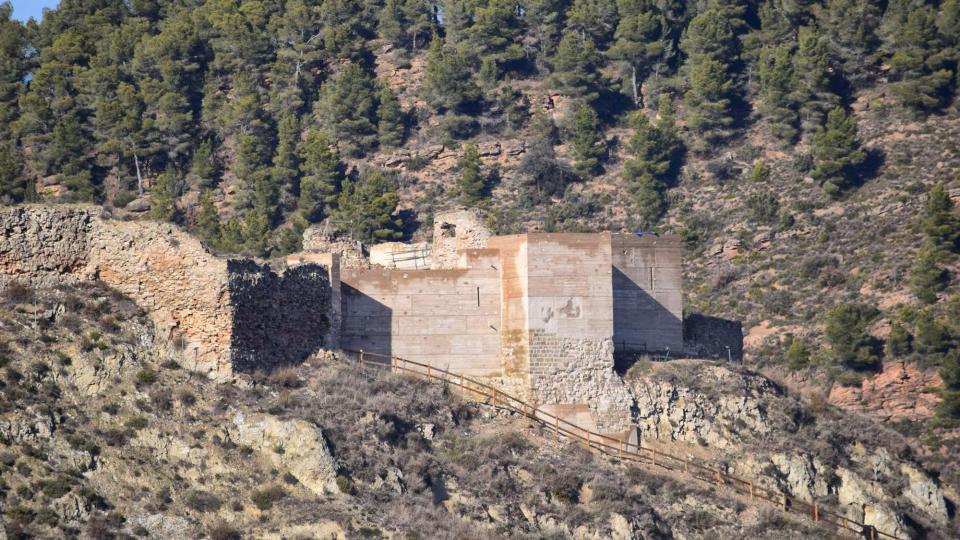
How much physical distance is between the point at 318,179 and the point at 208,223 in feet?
22.8

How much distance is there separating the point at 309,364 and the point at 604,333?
9.37 metres

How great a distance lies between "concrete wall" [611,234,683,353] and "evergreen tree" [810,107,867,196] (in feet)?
126

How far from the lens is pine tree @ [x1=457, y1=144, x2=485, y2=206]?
10294 cm

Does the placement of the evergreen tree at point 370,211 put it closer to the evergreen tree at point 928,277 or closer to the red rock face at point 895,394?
the red rock face at point 895,394

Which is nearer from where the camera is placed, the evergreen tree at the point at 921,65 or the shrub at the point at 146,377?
the shrub at the point at 146,377

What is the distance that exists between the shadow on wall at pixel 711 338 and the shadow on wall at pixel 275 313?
13.2 metres

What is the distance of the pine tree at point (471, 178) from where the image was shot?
4053 inches

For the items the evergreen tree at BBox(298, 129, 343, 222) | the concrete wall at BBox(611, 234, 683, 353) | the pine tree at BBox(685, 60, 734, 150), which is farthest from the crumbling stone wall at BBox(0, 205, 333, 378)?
the pine tree at BBox(685, 60, 734, 150)

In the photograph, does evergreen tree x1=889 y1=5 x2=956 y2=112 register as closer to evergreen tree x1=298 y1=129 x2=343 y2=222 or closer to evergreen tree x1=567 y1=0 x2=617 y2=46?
evergreen tree x1=567 y1=0 x2=617 y2=46

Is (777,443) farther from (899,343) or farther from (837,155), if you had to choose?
(837,155)

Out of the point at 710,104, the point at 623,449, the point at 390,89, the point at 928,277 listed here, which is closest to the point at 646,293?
the point at 623,449

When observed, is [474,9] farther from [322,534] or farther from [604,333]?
[322,534]

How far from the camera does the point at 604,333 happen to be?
6022cm

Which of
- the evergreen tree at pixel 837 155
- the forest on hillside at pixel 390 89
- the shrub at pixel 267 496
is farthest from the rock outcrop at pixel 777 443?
the evergreen tree at pixel 837 155
